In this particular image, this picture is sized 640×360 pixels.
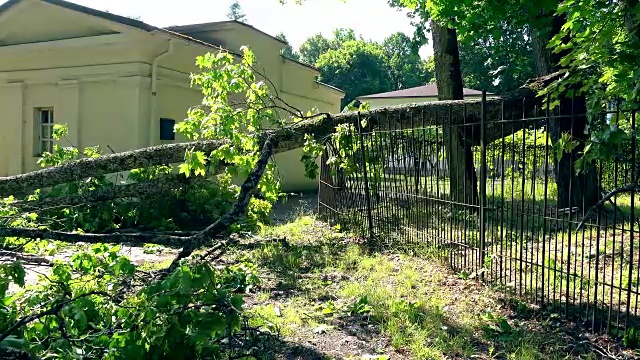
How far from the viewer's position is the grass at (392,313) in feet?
13.0

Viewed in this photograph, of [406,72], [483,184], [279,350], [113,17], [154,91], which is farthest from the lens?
[406,72]

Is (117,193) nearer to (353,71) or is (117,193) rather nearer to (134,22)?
(134,22)

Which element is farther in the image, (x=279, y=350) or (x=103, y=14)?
(x=103, y=14)

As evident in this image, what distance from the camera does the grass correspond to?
3961 mm

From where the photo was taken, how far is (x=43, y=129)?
13.4 meters

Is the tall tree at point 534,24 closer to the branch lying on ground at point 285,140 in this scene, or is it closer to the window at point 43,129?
the branch lying on ground at point 285,140

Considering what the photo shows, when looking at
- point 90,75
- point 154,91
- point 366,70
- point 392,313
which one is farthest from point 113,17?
point 366,70

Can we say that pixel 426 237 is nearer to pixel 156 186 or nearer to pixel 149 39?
pixel 156 186

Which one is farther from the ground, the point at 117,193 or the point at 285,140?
the point at 285,140

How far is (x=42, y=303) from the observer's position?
10.5ft

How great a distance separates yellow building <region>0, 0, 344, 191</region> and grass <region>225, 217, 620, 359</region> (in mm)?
6472

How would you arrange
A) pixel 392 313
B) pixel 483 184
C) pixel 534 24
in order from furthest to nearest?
pixel 534 24, pixel 483 184, pixel 392 313

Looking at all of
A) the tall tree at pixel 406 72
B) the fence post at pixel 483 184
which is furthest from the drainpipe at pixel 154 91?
the tall tree at pixel 406 72

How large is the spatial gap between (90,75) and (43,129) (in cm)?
251
